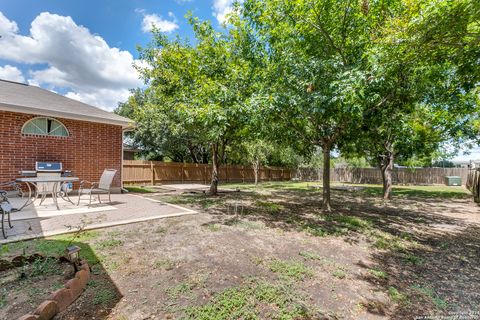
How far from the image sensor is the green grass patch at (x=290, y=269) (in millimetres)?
3152

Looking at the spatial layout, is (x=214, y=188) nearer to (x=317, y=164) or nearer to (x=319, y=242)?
(x=319, y=242)

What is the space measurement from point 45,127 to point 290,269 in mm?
9883

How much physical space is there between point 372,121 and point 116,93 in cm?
2576

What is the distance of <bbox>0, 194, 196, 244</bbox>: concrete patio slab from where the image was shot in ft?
15.0

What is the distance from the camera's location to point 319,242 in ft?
15.2

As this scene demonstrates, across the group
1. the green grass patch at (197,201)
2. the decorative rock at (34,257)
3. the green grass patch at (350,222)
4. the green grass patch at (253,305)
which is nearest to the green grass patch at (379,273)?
the green grass patch at (253,305)

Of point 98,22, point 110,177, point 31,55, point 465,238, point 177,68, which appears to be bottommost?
point 465,238

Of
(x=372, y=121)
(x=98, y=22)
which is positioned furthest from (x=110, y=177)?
(x=98, y=22)

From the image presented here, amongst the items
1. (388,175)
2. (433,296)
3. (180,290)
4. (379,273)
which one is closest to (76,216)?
(180,290)

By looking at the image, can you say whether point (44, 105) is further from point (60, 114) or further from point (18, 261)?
point (18, 261)

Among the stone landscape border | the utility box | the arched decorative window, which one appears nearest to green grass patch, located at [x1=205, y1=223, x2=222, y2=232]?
the stone landscape border

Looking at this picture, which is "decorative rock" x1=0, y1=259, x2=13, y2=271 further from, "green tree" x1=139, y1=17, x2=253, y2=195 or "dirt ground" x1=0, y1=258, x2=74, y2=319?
"green tree" x1=139, y1=17, x2=253, y2=195

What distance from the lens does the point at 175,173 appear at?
1684 cm

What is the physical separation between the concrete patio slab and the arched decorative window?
8.34 ft
